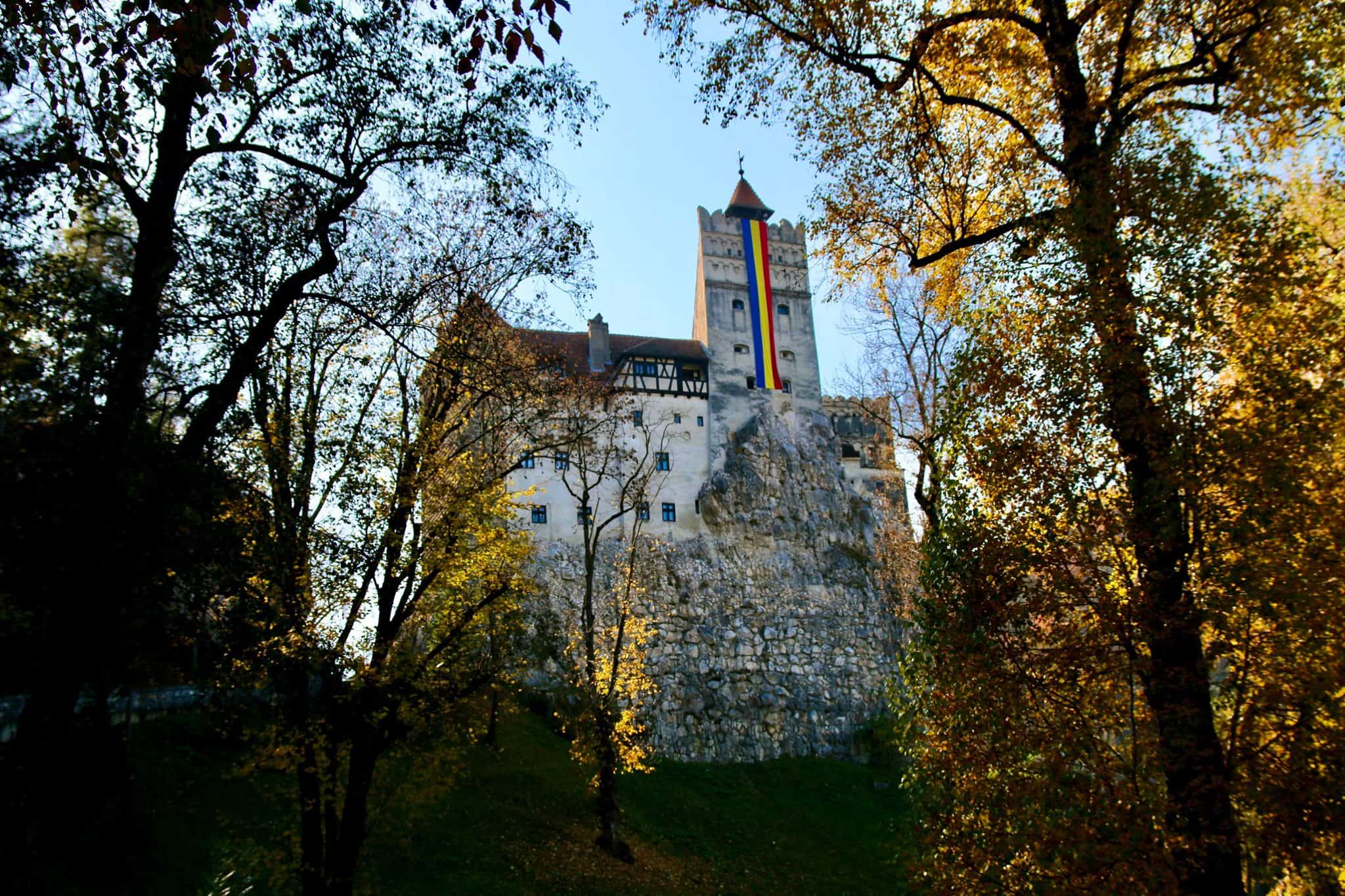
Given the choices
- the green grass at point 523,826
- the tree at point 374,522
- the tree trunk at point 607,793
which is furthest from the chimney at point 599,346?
the tree at point 374,522

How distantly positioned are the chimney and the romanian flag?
9.50 meters

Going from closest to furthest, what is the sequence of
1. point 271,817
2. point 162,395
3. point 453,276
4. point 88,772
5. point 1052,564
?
point 1052,564, point 162,395, point 88,772, point 453,276, point 271,817

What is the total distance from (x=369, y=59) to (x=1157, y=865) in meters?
11.9

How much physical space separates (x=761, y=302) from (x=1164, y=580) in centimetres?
4533

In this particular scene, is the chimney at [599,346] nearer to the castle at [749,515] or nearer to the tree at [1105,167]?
the castle at [749,515]

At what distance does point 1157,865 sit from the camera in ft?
20.3

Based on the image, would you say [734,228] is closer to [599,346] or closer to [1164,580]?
[599,346]

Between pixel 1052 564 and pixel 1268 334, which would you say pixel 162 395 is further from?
pixel 1268 334

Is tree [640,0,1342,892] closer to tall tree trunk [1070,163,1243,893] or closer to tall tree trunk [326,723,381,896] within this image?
tall tree trunk [1070,163,1243,893]

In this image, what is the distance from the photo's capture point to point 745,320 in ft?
164

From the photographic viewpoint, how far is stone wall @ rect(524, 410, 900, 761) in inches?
1415

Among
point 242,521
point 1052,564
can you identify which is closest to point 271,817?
point 242,521

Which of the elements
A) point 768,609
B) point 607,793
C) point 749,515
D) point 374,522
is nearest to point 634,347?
point 749,515

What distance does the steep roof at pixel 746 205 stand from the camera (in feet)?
178
